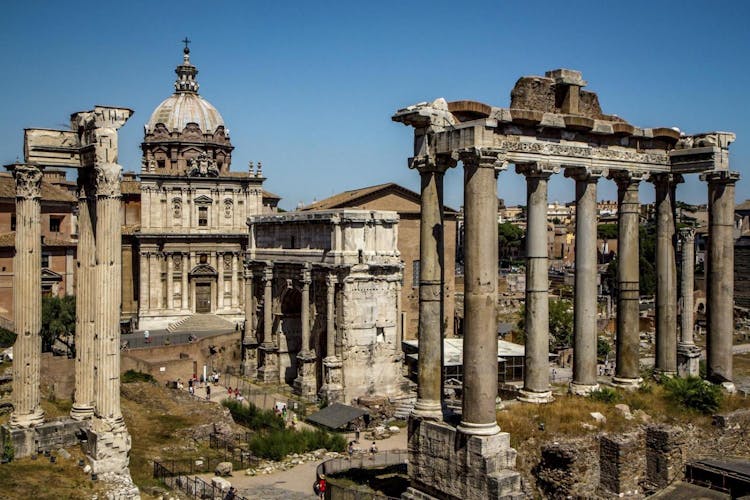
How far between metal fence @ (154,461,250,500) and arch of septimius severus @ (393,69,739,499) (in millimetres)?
7233

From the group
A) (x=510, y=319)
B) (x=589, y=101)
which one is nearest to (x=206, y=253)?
(x=510, y=319)

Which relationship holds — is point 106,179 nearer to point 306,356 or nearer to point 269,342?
point 306,356

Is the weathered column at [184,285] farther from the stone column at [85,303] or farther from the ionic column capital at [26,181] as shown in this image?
the ionic column capital at [26,181]

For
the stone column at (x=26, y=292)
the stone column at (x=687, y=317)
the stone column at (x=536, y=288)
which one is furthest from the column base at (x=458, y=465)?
the stone column at (x=687, y=317)

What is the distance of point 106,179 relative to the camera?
703 inches

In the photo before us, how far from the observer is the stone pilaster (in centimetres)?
2027

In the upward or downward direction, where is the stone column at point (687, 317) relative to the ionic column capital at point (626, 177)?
downward

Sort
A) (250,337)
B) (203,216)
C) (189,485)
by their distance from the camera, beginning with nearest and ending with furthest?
(189,485) → (250,337) → (203,216)

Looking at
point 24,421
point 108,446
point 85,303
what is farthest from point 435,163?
point 24,421

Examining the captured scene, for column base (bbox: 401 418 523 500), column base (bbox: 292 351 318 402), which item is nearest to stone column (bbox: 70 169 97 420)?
column base (bbox: 401 418 523 500)

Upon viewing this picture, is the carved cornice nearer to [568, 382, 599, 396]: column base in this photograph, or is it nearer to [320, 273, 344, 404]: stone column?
[568, 382, 599, 396]: column base

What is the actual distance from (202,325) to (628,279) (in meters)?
37.3

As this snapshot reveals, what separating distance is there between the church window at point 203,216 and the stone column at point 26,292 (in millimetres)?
34106

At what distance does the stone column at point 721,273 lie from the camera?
780 inches
